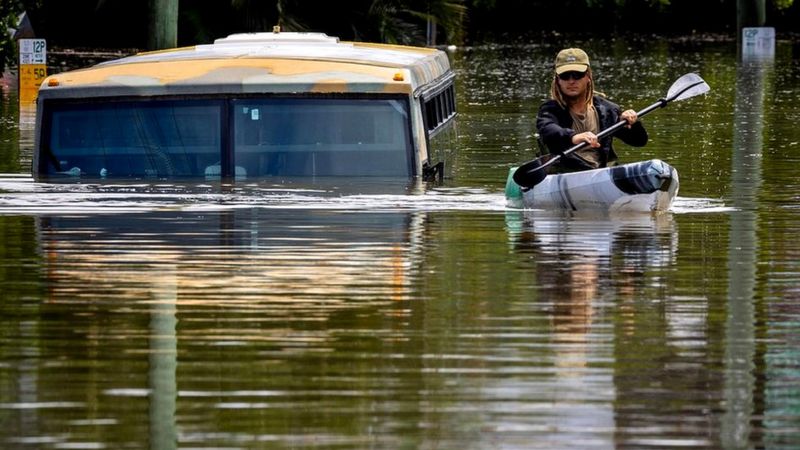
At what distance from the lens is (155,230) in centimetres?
1558

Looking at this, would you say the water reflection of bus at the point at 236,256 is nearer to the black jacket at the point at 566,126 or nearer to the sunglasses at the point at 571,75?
the black jacket at the point at 566,126

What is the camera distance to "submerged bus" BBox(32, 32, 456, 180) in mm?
17688

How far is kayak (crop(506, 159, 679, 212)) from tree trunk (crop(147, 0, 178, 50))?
18470 mm

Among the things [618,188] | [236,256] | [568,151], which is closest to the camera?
[236,256]

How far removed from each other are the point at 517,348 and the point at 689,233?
224 inches

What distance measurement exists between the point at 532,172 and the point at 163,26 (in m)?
18.8

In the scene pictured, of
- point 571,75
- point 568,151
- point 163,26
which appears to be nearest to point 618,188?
point 568,151

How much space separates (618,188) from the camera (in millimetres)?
16625

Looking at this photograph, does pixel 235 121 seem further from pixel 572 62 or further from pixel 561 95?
pixel 572 62

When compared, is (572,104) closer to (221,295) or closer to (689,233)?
(689,233)

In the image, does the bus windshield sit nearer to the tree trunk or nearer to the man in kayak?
the man in kayak

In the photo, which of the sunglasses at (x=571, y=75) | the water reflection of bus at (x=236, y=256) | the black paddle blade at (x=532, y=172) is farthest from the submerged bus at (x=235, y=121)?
the sunglasses at (x=571, y=75)

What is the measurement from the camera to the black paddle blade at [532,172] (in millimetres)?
16953

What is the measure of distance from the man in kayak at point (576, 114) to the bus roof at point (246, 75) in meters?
1.46
